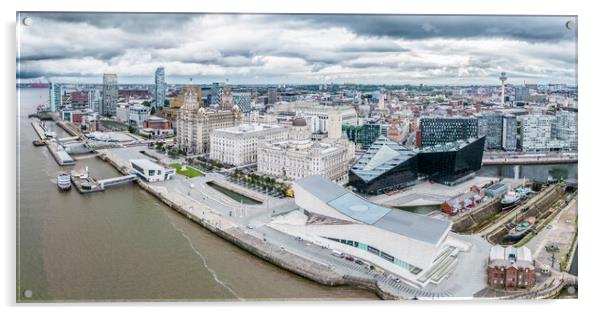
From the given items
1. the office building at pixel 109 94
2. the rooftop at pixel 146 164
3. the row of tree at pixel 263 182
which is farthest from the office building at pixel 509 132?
the office building at pixel 109 94

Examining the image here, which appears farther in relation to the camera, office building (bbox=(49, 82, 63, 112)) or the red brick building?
office building (bbox=(49, 82, 63, 112))

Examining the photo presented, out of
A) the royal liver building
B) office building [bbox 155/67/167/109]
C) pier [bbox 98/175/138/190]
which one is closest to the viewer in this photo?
office building [bbox 155/67/167/109]

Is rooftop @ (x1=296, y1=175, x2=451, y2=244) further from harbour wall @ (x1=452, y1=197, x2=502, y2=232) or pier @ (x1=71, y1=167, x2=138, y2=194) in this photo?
pier @ (x1=71, y1=167, x2=138, y2=194)

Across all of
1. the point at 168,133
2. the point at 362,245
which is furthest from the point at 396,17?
the point at 168,133

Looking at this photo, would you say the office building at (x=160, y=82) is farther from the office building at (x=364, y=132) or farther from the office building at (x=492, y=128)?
the office building at (x=492, y=128)

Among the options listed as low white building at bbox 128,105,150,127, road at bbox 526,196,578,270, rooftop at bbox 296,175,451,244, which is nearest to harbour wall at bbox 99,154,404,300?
rooftop at bbox 296,175,451,244

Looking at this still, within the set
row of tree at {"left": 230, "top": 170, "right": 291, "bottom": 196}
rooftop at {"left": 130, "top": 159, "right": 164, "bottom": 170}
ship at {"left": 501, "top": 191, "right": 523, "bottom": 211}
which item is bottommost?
ship at {"left": 501, "top": 191, "right": 523, "bottom": 211}

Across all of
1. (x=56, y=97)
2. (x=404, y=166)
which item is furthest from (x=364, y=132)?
(x=56, y=97)

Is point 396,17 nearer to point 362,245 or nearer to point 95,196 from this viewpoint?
point 362,245
